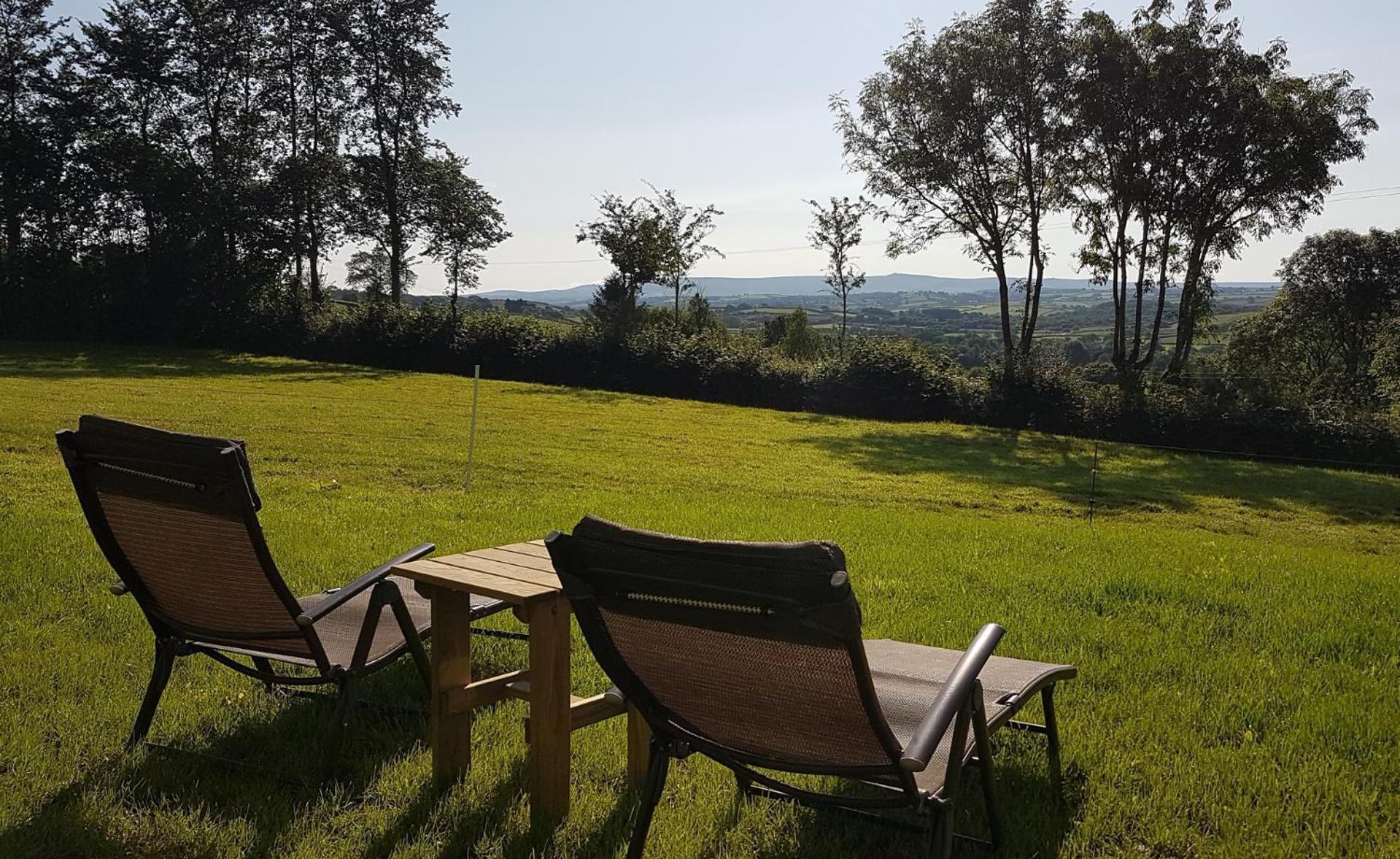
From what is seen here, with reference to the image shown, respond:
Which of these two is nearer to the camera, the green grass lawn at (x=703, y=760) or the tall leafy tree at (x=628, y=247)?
the green grass lawn at (x=703, y=760)

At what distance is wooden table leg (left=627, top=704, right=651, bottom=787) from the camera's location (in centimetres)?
333

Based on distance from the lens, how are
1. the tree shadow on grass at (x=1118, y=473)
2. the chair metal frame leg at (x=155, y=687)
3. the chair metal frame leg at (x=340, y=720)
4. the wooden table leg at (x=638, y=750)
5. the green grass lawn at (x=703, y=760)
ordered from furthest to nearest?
the tree shadow on grass at (x=1118, y=473) < the chair metal frame leg at (x=155, y=687) < the wooden table leg at (x=638, y=750) < the chair metal frame leg at (x=340, y=720) < the green grass lawn at (x=703, y=760)

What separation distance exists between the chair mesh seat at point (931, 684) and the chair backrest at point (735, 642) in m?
0.36

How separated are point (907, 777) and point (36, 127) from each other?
43431 mm

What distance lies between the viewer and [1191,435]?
22391 millimetres

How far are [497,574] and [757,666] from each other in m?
1.12

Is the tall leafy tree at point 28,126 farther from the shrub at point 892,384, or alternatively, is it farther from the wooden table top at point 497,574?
the wooden table top at point 497,574

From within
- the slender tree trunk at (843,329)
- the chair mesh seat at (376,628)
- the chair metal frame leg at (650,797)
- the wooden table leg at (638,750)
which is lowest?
the wooden table leg at (638,750)

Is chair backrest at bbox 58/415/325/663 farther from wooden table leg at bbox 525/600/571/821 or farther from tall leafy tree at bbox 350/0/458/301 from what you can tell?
tall leafy tree at bbox 350/0/458/301

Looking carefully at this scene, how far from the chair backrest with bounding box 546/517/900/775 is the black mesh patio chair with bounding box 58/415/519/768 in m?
0.99

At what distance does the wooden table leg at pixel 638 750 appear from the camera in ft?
10.9

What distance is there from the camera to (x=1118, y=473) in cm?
1833

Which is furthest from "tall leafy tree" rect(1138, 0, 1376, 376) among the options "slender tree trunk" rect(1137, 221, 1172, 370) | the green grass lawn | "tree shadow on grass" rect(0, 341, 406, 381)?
"tree shadow on grass" rect(0, 341, 406, 381)

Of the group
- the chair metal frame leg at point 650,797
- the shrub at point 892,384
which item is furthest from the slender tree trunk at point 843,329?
the chair metal frame leg at point 650,797
